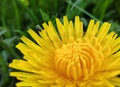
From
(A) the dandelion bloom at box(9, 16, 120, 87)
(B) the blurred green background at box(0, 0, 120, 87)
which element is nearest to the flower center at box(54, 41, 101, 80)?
(A) the dandelion bloom at box(9, 16, 120, 87)

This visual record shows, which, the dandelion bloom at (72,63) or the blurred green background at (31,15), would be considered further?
the blurred green background at (31,15)

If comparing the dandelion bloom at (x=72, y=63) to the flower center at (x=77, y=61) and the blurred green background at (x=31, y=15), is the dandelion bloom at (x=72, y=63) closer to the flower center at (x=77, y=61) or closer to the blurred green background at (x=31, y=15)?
the flower center at (x=77, y=61)

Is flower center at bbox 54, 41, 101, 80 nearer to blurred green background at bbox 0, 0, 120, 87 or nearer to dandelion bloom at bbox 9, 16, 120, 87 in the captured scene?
dandelion bloom at bbox 9, 16, 120, 87

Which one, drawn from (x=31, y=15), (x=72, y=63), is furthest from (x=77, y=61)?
(x=31, y=15)

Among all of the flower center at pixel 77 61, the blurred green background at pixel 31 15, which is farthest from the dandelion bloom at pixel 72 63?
the blurred green background at pixel 31 15

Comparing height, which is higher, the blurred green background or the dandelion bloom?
the blurred green background

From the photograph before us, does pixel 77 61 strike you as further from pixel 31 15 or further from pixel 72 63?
pixel 31 15
